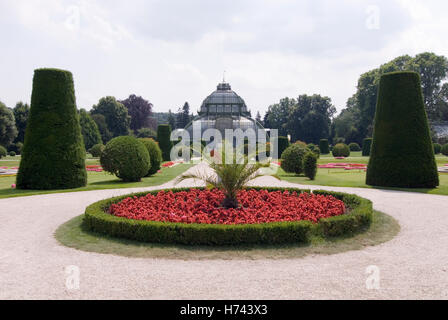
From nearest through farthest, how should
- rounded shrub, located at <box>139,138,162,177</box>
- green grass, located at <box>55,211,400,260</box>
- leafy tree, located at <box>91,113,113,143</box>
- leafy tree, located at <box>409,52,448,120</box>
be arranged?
green grass, located at <box>55,211,400,260</box>, rounded shrub, located at <box>139,138,162,177</box>, leafy tree, located at <box>409,52,448,120</box>, leafy tree, located at <box>91,113,113,143</box>

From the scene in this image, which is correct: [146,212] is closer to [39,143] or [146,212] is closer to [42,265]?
[42,265]

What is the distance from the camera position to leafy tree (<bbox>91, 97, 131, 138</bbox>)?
64.6m

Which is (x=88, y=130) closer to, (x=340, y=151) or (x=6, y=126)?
(x=6, y=126)

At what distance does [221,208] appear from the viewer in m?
8.02

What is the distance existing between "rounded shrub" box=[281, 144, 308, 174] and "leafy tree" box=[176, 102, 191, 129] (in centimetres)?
6972

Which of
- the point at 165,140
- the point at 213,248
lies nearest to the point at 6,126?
the point at 165,140

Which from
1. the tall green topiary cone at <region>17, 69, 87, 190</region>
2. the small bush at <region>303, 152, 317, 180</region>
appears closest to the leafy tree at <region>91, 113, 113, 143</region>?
the tall green topiary cone at <region>17, 69, 87, 190</region>

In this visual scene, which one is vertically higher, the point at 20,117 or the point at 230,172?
the point at 20,117

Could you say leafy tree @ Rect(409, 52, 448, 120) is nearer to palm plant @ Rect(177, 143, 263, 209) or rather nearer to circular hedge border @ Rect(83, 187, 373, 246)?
palm plant @ Rect(177, 143, 263, 209)

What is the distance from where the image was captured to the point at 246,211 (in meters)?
7.59

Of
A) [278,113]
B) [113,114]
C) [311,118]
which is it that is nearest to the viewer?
[113,114]

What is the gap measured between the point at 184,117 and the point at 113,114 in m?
27.1
